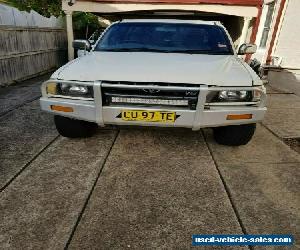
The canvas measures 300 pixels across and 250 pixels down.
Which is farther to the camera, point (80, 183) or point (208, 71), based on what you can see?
point (208, 71)

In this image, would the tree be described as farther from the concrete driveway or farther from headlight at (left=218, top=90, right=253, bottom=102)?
headlight at (left=218, top=90, right=253, bottom=102)

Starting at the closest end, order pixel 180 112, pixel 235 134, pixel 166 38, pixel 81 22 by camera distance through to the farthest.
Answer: pixel 180 112 < pixel 235 134 < pixel 166 38 < pixel 81 22

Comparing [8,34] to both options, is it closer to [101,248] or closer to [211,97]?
[211,97]

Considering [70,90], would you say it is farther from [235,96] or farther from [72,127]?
[235,96]

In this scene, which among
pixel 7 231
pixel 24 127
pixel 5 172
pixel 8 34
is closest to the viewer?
pixel 7 231

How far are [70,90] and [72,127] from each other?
61 centimetres

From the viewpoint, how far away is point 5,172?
2768mm

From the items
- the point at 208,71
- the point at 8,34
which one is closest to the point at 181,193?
the point at 208,71

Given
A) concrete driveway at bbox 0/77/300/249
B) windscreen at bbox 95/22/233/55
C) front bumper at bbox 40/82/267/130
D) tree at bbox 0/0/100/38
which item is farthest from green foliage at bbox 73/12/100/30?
front bumper at bbox 40/82/267/130

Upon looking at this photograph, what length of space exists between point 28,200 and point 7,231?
37 cm

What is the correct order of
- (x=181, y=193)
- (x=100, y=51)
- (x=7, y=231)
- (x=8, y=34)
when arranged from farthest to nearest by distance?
(x=8, y=34), (x=100, y=51), (x=181, y=193), (x=7, y=231)

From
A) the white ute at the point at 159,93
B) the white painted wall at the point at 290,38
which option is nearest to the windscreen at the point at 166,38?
the white ute at the point at 159,93

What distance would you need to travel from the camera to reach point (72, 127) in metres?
3.38

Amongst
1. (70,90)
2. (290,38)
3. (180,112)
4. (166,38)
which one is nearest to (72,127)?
(70,90)
